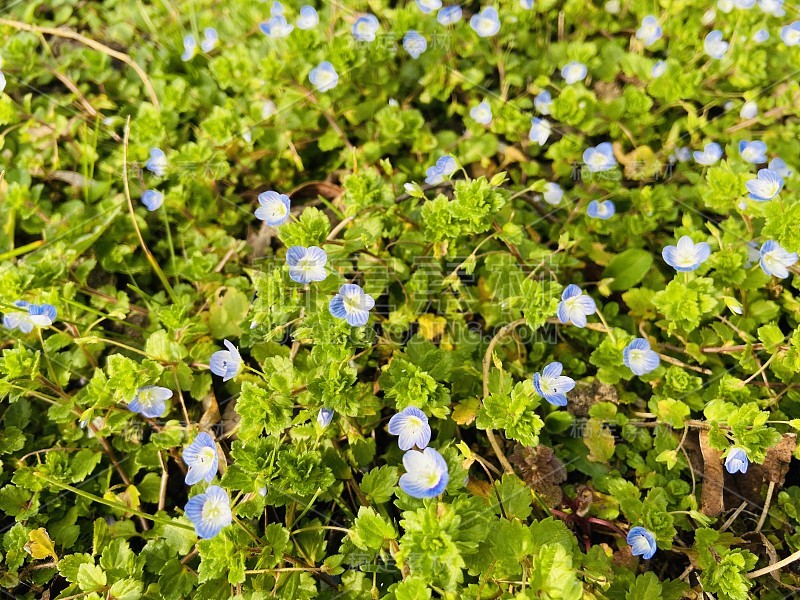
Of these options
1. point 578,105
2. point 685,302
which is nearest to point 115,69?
point 578,105

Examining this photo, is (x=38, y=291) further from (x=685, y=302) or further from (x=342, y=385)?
(x=685, y=302)

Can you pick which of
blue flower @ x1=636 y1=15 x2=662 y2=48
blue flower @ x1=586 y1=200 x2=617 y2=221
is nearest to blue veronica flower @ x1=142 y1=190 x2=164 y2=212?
blue flower @ x1=586 y1=200 x2=617 y2=221

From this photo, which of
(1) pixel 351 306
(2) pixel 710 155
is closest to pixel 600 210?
(2) pixel 710 155

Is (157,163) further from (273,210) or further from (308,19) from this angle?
(308,19)

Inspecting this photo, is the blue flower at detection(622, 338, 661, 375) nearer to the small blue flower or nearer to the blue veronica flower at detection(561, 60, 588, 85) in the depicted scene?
the small blue flower

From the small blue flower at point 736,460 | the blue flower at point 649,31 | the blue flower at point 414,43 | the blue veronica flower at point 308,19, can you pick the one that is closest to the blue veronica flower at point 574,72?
the blue flower at point 649,31

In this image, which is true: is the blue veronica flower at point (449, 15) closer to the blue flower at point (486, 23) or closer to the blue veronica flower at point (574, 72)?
the blue flower at point (486, 23)
